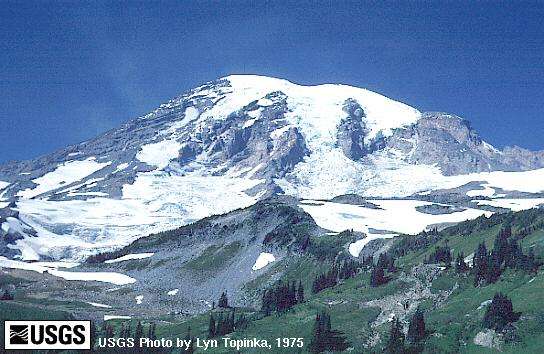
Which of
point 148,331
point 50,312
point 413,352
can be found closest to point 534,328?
point 413,352

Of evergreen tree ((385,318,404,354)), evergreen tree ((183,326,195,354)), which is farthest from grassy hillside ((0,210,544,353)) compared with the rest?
evergreen tree ((183,326,195,354))

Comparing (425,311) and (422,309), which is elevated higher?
(422,309)

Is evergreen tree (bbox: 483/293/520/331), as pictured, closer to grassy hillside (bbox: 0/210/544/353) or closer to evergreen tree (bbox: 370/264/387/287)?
grassy hillside (bbox: 0/210/544/353)

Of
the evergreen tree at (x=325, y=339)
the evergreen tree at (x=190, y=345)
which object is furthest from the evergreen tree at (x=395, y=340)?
the evergreen tree at (x=190, y=345)

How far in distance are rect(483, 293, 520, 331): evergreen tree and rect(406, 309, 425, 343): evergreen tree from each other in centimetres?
1004

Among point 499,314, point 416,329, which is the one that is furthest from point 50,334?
point 499,314

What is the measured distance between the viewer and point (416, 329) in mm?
122250

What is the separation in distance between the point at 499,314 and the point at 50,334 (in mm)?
68160

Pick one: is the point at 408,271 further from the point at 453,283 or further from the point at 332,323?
the point at 332,323

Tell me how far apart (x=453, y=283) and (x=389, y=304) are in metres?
13.3

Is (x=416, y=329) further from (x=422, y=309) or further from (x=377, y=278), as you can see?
(x=377, y=278)

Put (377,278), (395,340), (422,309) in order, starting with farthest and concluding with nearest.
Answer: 1. (377,278)
2. (422,309)
3. (395,340)

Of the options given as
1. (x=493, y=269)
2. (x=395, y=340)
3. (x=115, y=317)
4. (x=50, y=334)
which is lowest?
(x=395, y=340)

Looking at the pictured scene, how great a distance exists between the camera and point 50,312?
190 m
